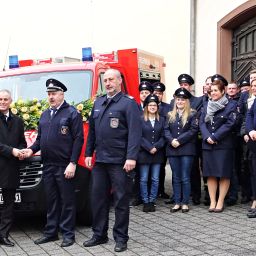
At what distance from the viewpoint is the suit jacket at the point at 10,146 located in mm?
5738

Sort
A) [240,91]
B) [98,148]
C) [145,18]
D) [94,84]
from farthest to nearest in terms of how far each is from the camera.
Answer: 1. [145,18]
2. [240,91]
3. [94,84]
4. [98,148]

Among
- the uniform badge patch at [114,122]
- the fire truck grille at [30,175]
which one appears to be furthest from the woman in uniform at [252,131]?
the fire truck grille at [30,175]

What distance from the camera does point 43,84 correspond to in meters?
7.44

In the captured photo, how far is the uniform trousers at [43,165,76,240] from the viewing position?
5.80 meters

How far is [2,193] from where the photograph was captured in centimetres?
584

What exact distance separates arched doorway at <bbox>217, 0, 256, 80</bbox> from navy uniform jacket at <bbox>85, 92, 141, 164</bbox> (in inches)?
245

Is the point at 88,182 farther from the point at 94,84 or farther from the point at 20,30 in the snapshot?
the point at 20,30

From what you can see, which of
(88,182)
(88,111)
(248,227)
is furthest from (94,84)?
(248,227)

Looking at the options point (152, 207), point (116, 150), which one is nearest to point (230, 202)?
point (152, 207)

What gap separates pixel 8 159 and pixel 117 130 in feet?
4.23

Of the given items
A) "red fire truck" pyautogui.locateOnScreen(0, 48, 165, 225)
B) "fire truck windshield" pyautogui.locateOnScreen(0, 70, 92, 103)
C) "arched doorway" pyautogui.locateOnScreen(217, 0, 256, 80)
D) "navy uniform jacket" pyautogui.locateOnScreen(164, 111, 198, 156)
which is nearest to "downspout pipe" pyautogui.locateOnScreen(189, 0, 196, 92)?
"arched doorway" pyautogui.locateOnScreen(217, 0, 256, 80)

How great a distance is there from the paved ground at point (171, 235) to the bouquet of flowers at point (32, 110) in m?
1.36

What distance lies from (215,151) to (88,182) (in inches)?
80.7

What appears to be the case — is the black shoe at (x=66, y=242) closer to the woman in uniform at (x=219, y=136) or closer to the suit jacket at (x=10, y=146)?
the suit jacket at (x=10, y=146)
